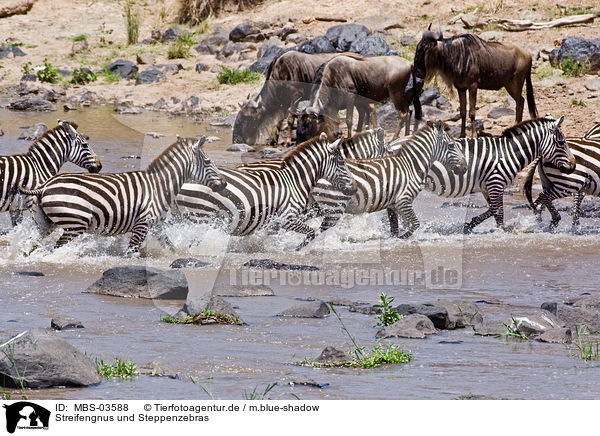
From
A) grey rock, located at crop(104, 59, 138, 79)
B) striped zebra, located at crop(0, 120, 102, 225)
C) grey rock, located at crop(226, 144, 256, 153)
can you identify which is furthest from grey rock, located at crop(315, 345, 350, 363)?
grey rock, located at crop(104, 59, 138, 79)

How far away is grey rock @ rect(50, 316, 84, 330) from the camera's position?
6.41 metres

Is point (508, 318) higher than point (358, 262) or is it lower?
higher

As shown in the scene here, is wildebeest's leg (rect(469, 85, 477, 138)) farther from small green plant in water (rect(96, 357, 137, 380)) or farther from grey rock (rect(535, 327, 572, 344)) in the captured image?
small green plant in water (rect(96, 357, 137, 380))

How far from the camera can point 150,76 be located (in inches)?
893

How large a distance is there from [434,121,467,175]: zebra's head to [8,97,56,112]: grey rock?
1221cm

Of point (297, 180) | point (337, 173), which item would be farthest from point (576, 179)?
point (297, 180)

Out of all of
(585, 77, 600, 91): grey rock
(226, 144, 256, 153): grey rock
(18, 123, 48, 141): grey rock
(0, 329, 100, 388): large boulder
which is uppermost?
(0, 329, 100, 388): large boulder

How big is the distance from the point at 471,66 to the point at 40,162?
26.9 feet

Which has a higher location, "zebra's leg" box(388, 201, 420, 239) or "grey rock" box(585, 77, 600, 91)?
"zebra's leg" box(388, 201, 420, 239)

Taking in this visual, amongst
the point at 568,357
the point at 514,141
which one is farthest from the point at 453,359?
the point at 514,141

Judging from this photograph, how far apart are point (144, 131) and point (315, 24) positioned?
7169 mm

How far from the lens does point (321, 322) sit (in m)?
6.96

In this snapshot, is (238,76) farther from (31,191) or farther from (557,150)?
(31,191)

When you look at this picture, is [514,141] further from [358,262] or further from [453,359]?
A: [453,359]
